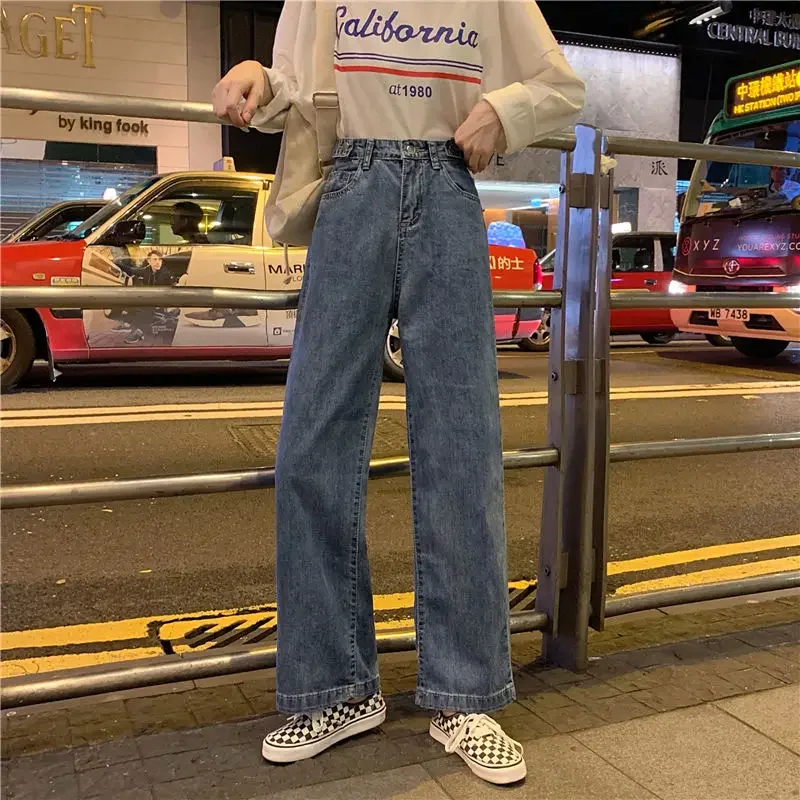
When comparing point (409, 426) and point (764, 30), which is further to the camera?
point (764, 30)

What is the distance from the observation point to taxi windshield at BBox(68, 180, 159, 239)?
7.05 m

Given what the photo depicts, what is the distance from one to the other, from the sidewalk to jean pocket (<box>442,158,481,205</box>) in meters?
1.21

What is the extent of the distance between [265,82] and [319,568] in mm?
998

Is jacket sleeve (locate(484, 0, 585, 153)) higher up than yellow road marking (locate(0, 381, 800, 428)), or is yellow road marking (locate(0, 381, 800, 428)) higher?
jacket sleeve (locate(484, 0, 585, 153))

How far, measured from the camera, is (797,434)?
2.70 metres

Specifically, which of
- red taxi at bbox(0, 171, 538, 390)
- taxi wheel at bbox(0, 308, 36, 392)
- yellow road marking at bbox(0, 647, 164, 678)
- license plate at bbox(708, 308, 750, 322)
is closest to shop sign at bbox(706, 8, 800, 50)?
license plate at bbox(708, 308, 750, 322)

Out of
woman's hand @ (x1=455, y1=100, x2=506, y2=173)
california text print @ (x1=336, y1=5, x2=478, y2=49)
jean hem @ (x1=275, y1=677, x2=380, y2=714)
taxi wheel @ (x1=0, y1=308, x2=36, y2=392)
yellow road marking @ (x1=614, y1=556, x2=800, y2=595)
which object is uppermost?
california text print @ (x1=336, y1=5, x2=478, y2=49)

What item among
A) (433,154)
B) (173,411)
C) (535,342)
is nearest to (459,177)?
(433,154)

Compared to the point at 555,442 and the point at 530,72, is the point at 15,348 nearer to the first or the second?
the point at 555,442

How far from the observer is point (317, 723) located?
1953mm

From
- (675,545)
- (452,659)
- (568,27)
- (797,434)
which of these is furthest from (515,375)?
(568,27)

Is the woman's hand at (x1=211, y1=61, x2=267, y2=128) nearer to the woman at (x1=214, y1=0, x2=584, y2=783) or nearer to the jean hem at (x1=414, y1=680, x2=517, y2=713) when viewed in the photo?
the woman at (x1=214, y1=0, x2=584, y2=783)

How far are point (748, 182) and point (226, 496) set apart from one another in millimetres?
7366

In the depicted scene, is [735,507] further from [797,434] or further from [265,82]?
[265,82]
